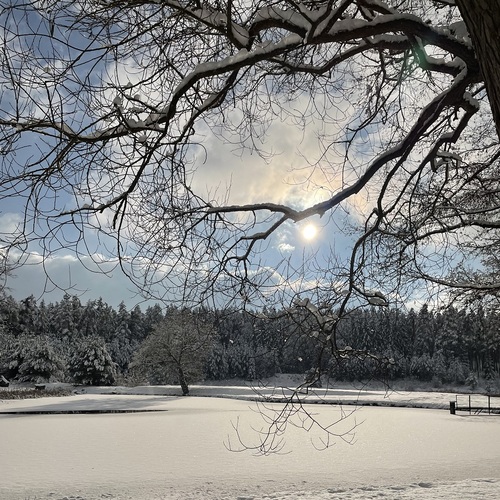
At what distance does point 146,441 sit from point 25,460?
137 inches

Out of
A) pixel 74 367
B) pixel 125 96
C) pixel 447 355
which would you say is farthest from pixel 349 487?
pixel 447 355

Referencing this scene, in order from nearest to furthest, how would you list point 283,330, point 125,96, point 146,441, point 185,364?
1. point 125,96
2. point 283,330
3. point 146,441
4. point 185,364

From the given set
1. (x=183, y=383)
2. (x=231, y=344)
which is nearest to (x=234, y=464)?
(x=231, y=344)

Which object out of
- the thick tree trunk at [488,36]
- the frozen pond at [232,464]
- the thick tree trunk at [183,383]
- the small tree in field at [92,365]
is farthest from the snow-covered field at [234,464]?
the small tree in field at [92,365]

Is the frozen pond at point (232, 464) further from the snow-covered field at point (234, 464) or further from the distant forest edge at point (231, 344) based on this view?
the distant forest edge at point (231, 344)

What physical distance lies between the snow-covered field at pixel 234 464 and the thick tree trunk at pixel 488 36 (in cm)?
389

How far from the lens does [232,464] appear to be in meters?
10.9

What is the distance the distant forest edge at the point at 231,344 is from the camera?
5887 mm

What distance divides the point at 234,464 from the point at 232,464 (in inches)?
1.7

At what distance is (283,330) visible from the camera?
5910 mm

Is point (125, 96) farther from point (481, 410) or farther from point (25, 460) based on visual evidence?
point (481, 410)

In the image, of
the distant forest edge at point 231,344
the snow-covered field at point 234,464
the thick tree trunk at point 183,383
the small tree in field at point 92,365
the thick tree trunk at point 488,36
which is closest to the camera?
the thick tree trunk at point 488,36

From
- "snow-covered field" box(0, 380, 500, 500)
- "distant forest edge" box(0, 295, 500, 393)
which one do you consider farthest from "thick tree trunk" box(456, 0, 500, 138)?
"snow-covered field" box(0, 380, 500, 500)

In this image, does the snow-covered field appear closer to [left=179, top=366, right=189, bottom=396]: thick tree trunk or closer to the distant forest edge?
the distant forest edge
